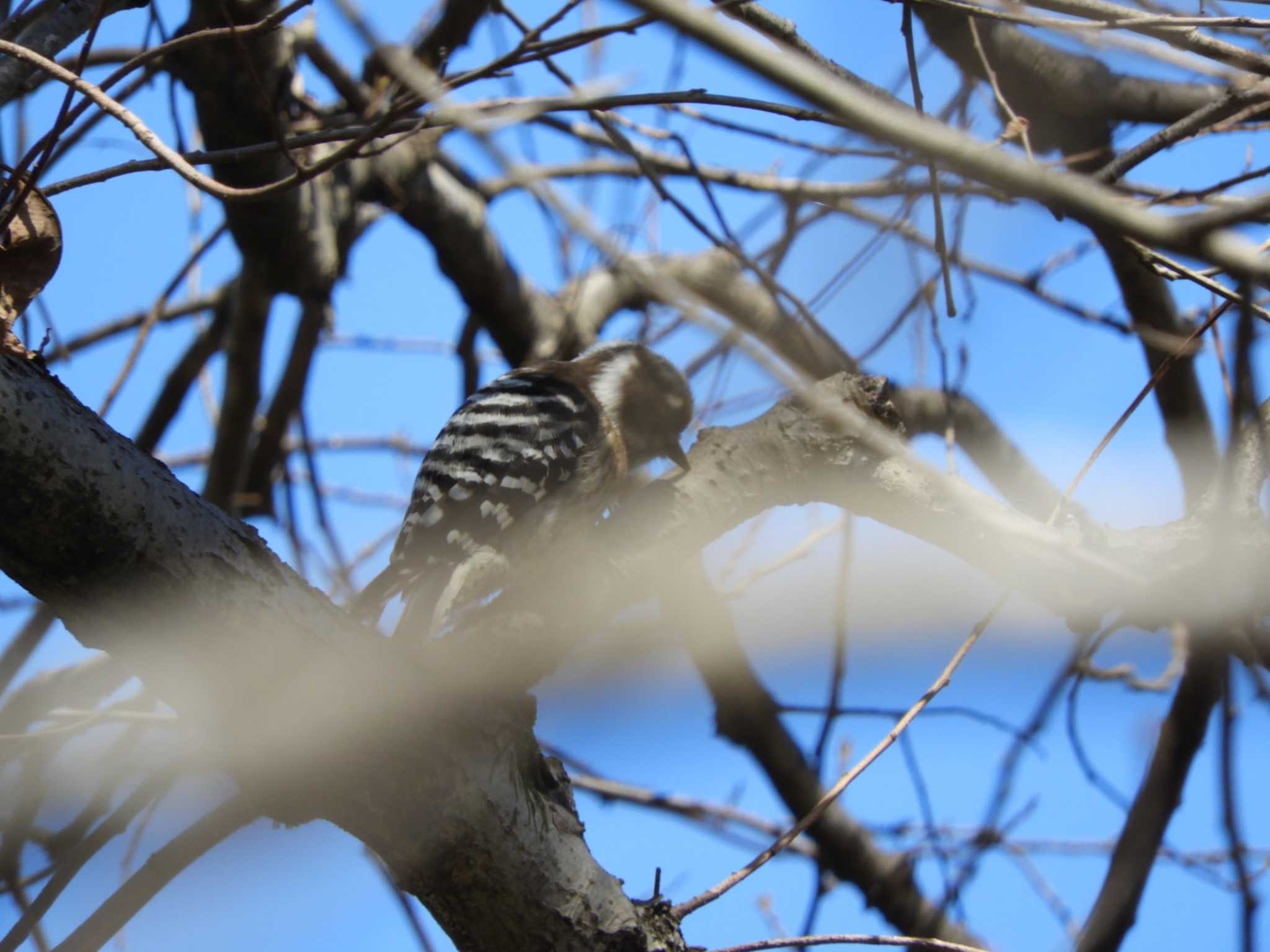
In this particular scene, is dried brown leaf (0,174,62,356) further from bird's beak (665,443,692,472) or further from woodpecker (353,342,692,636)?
bird's beak (665,443,692,472)

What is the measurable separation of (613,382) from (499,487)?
1.01 metres

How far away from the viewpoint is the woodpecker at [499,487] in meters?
3.70

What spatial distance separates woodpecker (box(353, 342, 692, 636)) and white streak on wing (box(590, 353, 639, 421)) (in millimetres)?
16

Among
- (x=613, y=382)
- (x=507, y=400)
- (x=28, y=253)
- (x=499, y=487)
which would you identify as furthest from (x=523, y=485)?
(x=28, y=253)

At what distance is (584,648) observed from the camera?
9.20 ft

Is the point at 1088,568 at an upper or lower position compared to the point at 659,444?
lower

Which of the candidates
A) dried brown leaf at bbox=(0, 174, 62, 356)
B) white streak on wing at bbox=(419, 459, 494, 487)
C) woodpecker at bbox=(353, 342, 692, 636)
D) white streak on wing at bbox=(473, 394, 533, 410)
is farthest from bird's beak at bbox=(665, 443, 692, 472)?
dried brown leaf at bbox=(0, 174, 62, 356)

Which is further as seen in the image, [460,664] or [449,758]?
[460,664]

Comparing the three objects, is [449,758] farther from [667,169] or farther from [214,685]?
[667,169]

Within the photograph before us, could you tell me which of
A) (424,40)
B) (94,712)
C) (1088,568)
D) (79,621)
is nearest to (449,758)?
(79,621)

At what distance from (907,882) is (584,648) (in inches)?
89.4

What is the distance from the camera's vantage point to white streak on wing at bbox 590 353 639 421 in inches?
180

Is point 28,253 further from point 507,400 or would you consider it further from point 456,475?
point 507,400

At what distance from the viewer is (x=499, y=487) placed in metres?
3.86
